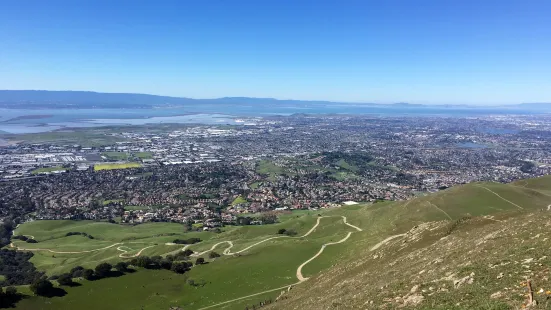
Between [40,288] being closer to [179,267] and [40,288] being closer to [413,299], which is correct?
[179,267]

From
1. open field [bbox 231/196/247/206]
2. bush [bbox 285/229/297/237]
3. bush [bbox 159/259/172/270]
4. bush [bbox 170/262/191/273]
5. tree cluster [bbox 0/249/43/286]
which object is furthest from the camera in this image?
open field [bbox 231/196/247/206]

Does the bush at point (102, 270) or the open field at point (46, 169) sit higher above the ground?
the bush at point (102, 270)

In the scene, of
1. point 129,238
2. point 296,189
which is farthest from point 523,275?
point 296,189

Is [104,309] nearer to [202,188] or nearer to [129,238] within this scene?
[129,238]

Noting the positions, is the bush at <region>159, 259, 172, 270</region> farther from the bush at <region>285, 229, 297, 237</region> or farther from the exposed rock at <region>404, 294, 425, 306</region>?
the exposed rock at <region>404, 294, 425, 306</region>

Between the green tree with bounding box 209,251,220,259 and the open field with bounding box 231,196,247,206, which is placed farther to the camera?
the open field with bounding box 231,196,247,206

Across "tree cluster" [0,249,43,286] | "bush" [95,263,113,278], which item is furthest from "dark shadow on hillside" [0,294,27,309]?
"tree cluster" [0,249,43,286]

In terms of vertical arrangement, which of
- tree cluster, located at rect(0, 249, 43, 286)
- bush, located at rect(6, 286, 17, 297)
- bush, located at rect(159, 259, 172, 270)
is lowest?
tree cluster, located at rect(0, 249, 43, 286)

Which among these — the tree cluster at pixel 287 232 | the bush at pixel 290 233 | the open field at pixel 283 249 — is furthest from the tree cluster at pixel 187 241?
the bush at pixel 290 233

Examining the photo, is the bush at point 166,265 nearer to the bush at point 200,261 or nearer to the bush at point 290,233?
the bush at point 200,261
